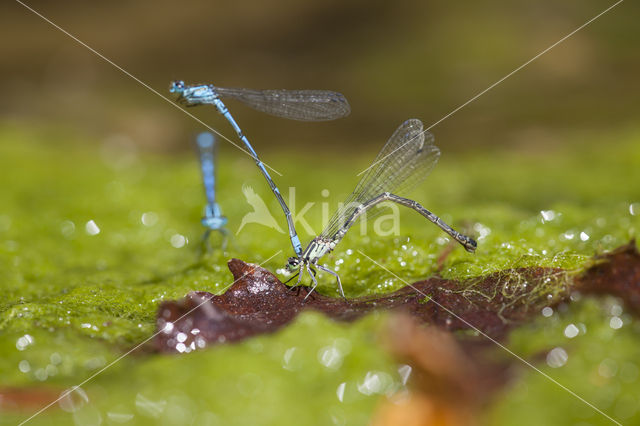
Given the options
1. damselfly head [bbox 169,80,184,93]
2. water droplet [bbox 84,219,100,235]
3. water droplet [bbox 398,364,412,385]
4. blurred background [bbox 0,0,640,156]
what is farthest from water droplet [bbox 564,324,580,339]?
blurred background [bbox 0,0,640,156]

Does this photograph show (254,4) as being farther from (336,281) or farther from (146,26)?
(336,281)

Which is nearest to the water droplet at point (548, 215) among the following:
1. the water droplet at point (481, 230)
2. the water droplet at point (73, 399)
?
the water droplet at point (481, 230)

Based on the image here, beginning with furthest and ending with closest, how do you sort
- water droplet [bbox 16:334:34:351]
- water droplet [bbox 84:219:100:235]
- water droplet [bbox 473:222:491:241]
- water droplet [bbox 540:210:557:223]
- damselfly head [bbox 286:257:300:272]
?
water droplet [bbox 84:219:100:235]
water droplet [bbox 540:210:557:223]
water droplet [bbox 473:222:491:241]
damselfly head [bbox 286:257:300:272]
water droplet [bbox 16:334:34:351]

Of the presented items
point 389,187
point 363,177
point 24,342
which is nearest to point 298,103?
point 363,177

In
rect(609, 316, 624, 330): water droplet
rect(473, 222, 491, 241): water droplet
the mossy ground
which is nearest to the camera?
the mossy ground

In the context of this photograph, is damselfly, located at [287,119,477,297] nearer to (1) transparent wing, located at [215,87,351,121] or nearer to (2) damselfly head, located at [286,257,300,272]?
(2) damselfly head, located at [286,257,300,272]

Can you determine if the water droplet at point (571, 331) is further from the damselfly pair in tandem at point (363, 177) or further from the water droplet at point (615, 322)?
the damselfly pair in tandem at point (363, 177)
